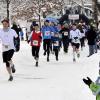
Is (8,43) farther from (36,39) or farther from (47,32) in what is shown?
(47,32)

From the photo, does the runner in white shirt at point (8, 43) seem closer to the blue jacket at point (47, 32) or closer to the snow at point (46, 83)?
the snow at point (46, 83)

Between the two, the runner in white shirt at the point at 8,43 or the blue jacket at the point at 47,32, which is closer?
the runner in white shirt at the point at 8,43

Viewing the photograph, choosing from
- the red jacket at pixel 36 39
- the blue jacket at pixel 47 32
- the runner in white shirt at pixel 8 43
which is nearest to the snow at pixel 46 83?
the runner in white shirt at pixel 8 43

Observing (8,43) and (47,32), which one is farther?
(47,32)

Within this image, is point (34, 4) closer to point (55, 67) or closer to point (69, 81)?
point (55, 67)

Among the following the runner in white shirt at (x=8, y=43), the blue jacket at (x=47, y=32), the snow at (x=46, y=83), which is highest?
the runner in white shirt at (x=8, y=43)

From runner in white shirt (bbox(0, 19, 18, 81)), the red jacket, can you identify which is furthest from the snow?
the red jacket

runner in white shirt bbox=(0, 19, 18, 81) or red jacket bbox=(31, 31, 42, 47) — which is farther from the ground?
runner in white shirt bbox=(0, 19, 18, 81)

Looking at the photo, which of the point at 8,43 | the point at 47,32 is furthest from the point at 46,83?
the point at 47,32

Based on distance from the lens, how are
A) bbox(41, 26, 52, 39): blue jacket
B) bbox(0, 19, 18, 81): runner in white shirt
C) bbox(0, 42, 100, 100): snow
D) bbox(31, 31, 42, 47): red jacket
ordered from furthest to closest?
bbox(41, 26, 52, 39): blue jacket < bbox(31, 31, 42, 47): red jacket < bbox(0, 19, 18, 81): runner in white shirt < bbox(0, 42, 100, 100): snow

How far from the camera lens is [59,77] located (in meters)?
15.4

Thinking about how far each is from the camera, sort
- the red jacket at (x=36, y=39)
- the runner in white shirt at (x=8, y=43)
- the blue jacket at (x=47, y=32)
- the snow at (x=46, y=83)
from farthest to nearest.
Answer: the blue jacket at (x=47, y=32)
the red jacket at (x=36, y=39)
the runner in white shirt at (x=8, y=43)
the snow at (x=46, y=83)

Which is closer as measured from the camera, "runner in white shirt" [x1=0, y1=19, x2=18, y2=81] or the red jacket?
"runner in white shirt" [x1=0, y1=19, x2=18, y2=81]

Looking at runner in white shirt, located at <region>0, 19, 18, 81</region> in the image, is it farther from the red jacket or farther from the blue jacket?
the blue jacket
